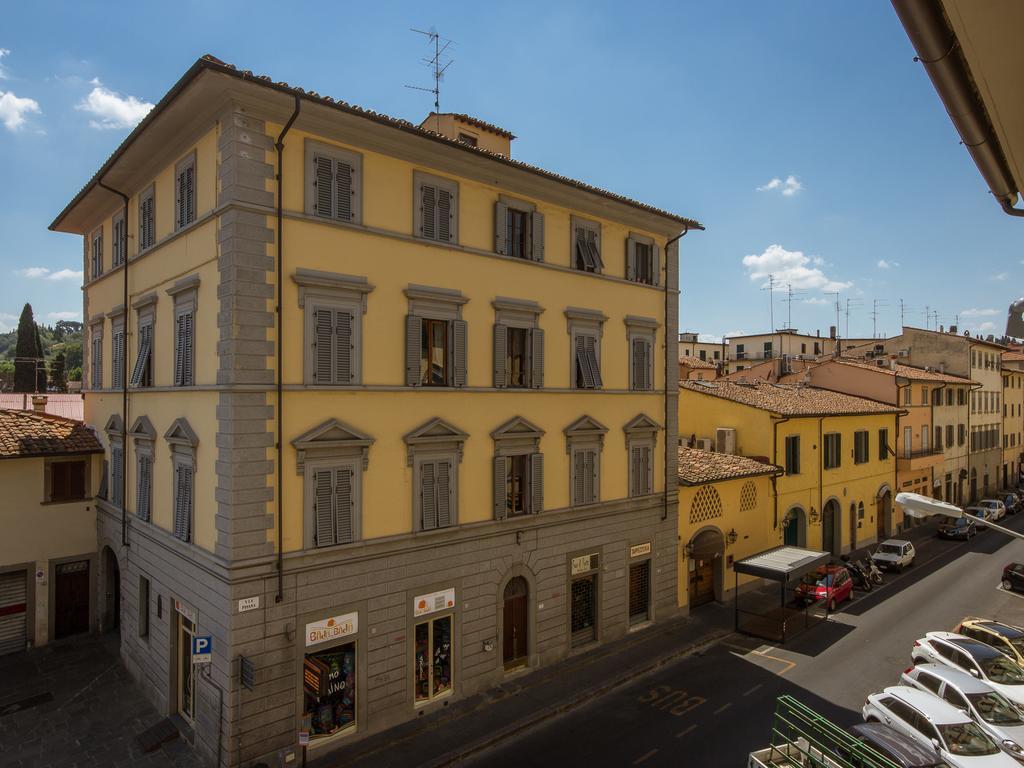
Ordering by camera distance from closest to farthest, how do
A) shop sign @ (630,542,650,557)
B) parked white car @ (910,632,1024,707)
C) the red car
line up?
1. parked white car @ (910,632,1024,707)
2. shop sign @ (630,542,650,557)
3. the red car

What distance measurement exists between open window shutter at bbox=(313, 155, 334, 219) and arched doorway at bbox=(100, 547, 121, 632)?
1460cm

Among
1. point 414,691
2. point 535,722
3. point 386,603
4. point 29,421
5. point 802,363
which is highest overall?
point 802,363

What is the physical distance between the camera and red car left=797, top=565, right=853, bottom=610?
23.8m

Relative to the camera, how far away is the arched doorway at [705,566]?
22938mm

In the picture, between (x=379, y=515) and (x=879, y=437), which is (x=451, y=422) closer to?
(x=379, y=515)

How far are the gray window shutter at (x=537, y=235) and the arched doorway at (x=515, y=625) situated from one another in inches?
378

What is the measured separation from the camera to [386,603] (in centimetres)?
1478

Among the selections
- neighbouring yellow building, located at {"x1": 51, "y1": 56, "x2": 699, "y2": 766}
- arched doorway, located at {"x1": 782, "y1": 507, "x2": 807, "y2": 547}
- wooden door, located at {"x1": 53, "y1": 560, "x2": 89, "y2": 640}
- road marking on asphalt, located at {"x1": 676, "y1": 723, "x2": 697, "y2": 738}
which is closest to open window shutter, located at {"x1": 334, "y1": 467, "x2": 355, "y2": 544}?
neighbouring yellow building, located at {"x1": 51, "y1": 56, "x2": 699, "y2": 766}

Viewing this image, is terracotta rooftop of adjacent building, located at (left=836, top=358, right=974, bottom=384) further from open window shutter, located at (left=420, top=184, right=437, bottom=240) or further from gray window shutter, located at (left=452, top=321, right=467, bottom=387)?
open window shutter, located at (left=420, top=184, right=437, bottom=240)

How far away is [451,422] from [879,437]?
29.0 meters

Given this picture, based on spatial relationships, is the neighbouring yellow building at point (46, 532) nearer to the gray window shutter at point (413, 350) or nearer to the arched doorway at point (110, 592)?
the arched doorway at point (110, 592)

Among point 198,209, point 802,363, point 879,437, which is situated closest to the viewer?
point 198,209

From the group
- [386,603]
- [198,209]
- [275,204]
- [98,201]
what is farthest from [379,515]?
[98,201]

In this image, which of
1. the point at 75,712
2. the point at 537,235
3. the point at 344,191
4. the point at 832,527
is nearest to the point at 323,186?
the point at 344,191
